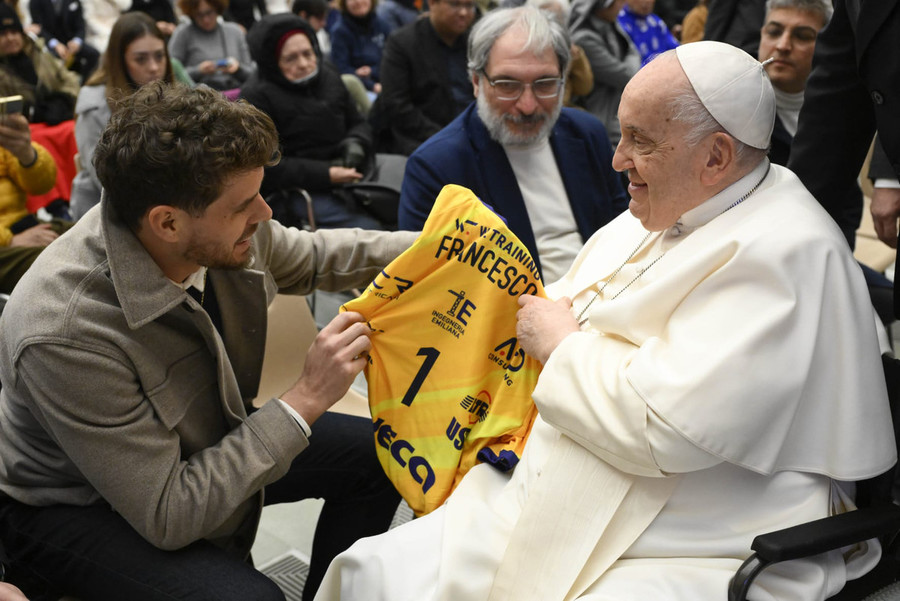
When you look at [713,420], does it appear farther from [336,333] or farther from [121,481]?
[121,481]

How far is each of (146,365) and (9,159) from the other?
8.46 ft

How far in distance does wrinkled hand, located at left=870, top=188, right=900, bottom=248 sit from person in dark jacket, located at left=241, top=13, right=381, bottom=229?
2.62m

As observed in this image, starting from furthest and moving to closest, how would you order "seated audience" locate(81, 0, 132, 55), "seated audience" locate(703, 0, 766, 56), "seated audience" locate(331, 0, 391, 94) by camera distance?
"seated audience" locate(81, 0, 132, 55) < "seated audience" locate(331, 0, 391, 94) < "seated audience" locate(703, 0, 766, 56)

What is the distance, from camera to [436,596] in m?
1.74

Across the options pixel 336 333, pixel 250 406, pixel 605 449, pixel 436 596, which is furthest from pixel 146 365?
pixel 605 449

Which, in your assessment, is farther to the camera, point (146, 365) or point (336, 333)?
point (336, 333)

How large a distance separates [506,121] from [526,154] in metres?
0.18

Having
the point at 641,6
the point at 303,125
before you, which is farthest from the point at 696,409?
the point at 641,6

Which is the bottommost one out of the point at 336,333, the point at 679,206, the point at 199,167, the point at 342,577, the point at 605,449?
the point at 342,577

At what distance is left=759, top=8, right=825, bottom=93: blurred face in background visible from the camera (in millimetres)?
3496

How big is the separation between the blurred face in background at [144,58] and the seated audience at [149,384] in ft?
10.1

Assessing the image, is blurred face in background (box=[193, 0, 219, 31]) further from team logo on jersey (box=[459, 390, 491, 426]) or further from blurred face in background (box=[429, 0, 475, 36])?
team logo on jersey (box=[459, 390, 491, 426])

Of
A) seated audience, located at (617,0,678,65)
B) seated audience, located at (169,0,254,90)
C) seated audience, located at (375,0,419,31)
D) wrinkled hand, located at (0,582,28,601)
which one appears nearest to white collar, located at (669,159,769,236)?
wrinkled hand, located at (0,582,28,601)

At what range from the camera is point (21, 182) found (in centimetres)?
395
